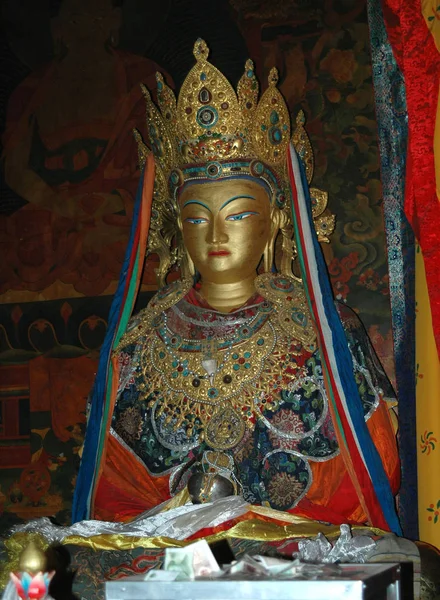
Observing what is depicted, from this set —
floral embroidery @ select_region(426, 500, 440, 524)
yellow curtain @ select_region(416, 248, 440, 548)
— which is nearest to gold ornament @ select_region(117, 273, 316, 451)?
yellow curtain @ select_region(416, 248, 440, 548)

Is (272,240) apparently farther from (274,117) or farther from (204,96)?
(204,96)

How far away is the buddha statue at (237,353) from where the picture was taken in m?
4.11

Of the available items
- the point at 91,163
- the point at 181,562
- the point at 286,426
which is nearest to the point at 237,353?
the point at 286,426

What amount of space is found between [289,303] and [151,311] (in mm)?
639

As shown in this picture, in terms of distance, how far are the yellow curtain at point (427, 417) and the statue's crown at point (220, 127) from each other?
89 centimetres

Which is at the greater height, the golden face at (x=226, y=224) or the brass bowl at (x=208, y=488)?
the golden face at (x=226, y=224)

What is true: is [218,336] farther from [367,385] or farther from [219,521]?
[219,521]

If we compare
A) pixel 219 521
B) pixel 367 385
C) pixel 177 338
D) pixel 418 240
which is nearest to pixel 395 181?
pixel 418 240

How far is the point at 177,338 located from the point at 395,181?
1177mm

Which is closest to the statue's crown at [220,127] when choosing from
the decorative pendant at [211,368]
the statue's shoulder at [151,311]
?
the statue's shoulder at [151,311]

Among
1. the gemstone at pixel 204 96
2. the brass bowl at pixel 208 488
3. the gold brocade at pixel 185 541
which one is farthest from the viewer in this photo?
the gemstone at pixel 204 96

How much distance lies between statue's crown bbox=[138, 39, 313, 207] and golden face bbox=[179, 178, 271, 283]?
70 mm

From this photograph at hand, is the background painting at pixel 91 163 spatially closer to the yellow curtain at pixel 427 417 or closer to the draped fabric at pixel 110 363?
the draped fabric at pixel 110 363

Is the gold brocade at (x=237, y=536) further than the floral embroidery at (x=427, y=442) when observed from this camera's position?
No
